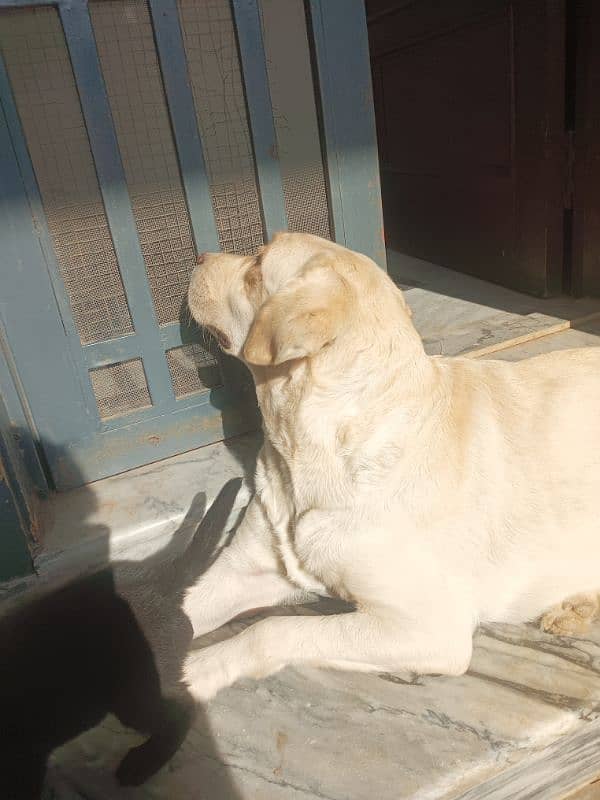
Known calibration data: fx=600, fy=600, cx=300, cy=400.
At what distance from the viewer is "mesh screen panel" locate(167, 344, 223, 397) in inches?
118

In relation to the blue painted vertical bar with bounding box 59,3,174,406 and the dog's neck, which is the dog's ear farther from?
the blue painted vertical bar with bounding box 59,3,174,406

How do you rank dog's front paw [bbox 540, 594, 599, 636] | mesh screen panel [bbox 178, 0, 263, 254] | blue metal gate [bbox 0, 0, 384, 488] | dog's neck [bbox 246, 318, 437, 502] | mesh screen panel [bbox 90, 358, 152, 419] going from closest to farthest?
dog's neck [bbox 246, 318, 437, 502] → dog's front paw [bbox 540, 594, 599, 636] → blue metal gate [bbox 0, 0, 384, 488] → mesh screen panel [bbox 178, 0, 263, 254] → mesh screen panel [bbox 90, 358, 152, 419]

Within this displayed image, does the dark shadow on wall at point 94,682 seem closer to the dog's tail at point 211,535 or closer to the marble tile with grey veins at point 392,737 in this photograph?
the marble tile with grey veins at point 392,737

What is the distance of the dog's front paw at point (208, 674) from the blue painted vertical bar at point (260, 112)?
1.92m

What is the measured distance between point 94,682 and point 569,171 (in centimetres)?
451

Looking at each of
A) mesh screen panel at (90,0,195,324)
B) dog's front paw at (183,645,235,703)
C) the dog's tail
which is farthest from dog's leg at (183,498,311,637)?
mesh screen panel at (90,0,195,324)

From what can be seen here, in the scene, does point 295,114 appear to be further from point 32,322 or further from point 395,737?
point 395,737

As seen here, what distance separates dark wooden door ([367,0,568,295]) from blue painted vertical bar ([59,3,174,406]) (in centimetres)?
326

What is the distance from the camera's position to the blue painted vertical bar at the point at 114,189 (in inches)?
94.0

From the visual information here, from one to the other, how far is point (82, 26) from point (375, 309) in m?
1.67

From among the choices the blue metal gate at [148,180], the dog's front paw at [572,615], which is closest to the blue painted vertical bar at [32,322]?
the blue metal gate at [148,180]

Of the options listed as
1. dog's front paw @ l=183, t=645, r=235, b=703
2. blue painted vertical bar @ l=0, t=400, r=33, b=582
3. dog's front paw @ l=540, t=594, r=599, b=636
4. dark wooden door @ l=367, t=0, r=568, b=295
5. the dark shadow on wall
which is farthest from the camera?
dark wooden door @ l=367, t=0, r=568, b=295

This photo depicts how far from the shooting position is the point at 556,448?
2152mm

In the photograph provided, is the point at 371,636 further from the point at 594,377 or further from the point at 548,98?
the point at 548,98
